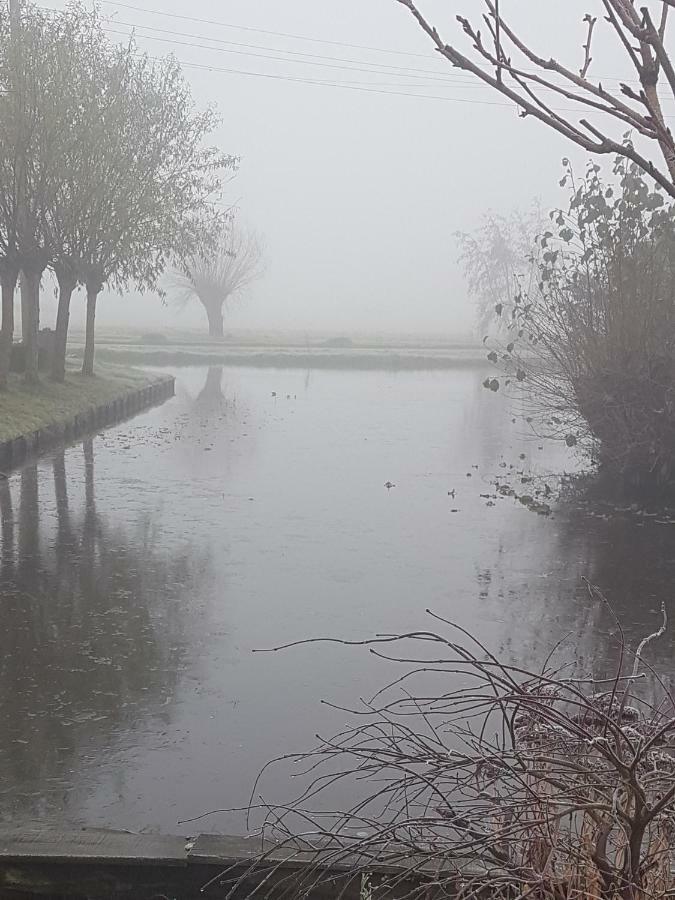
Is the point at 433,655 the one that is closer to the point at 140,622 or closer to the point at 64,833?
the point at 140,622

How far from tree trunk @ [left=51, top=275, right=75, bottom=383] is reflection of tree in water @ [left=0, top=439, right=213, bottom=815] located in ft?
38.5

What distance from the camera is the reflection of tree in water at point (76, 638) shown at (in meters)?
5.31

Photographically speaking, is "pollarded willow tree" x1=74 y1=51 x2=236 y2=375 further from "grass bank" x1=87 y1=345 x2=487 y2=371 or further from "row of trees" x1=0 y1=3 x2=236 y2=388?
"grass bank" x1=87 y1=345 x2=487 y2=371

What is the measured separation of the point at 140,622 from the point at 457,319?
125 meters

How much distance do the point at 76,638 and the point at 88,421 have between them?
43.0 ft

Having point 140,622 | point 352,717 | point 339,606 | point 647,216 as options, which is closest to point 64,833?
point 352,717

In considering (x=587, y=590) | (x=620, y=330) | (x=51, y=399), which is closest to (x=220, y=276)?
(x=51, y=399)

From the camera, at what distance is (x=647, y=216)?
14.1m

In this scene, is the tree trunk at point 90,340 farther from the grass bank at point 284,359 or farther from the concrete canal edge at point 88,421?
the grass bank at point 284,359

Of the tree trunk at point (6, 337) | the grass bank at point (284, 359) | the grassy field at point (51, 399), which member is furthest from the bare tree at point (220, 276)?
the tree trunk at point (6, 337)

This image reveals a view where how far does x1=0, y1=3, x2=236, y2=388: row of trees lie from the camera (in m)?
18.6

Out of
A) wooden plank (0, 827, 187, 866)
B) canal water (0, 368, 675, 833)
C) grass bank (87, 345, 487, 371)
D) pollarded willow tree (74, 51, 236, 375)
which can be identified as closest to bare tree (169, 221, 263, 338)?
grass bank (87, 345, 487, 371)

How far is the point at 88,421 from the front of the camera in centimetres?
1967

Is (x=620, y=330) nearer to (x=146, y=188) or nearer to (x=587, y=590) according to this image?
(x=587, y=590)
